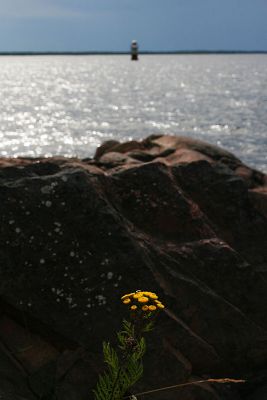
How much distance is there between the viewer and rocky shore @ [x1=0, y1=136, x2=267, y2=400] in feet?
24.8

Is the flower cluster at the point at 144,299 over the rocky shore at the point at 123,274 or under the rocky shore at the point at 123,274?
over

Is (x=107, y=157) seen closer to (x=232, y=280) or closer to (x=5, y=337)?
(x=232, y=280)

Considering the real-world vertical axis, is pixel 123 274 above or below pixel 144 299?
below

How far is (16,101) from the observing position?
328 feet

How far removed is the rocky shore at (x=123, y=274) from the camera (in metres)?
7.57

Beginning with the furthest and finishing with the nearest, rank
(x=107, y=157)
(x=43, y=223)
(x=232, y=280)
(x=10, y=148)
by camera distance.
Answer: (x=10, y=148) < (x=107, y=157) < (x=232, y=280) < (x=43, y=223)

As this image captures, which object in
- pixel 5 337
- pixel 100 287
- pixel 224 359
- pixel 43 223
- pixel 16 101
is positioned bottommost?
pixel 16 101

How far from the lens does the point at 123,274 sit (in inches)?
316

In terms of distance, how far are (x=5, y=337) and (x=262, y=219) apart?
4972mm

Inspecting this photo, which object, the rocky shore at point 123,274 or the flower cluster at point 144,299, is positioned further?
the rocky shore at point 123,274

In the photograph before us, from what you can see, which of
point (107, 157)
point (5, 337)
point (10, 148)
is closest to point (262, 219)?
point (107, 157)

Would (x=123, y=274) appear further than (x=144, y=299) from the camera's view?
Yes

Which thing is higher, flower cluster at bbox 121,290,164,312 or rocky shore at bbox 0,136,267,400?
flower cluster at bbox 121,290,164,312

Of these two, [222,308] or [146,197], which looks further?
[146,197]
